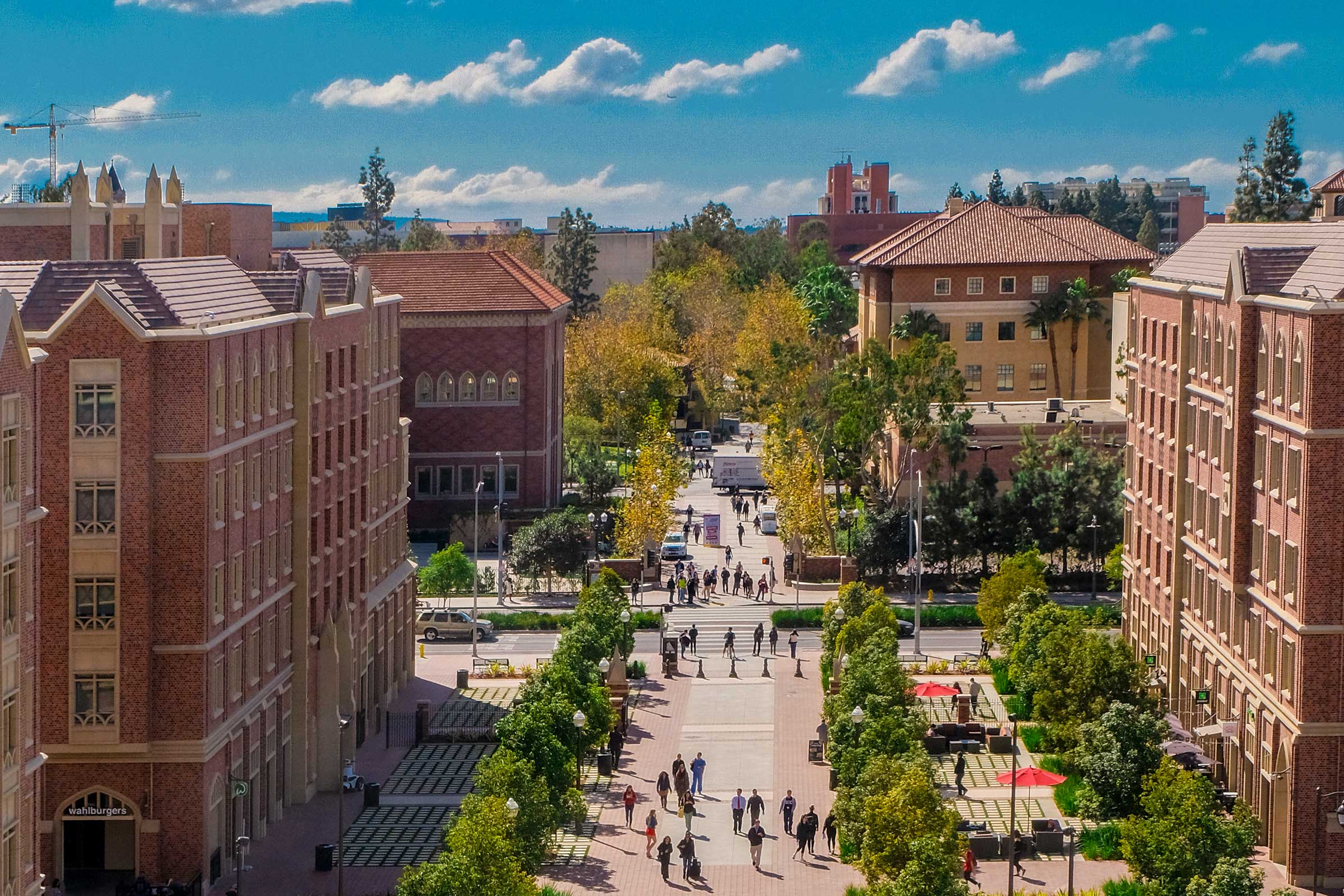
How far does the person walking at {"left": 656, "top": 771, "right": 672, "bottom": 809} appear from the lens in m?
52.0

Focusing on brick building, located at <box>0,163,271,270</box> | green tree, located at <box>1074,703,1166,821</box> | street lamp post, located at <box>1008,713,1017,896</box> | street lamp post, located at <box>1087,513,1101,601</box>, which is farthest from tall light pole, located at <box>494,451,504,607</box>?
green tree, located at <box>1074,703,1166,821</box>

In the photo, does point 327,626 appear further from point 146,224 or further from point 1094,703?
point 1094,703

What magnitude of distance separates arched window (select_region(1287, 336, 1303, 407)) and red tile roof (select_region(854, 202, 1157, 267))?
69.4 m

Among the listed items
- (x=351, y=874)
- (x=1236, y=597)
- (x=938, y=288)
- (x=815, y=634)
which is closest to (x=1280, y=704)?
(x=1236, y=597)

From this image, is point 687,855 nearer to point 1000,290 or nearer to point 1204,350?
point 1204,350

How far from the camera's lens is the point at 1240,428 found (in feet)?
163

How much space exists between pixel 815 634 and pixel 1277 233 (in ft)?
92.0

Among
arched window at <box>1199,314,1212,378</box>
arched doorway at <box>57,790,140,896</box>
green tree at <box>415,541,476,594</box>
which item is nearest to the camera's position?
arched doorway at <box>57,790,140,896</box>

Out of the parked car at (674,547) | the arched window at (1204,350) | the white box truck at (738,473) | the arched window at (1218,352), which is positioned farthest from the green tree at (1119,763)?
the white box truck at (738,473)

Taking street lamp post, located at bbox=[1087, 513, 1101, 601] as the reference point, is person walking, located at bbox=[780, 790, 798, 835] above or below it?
below

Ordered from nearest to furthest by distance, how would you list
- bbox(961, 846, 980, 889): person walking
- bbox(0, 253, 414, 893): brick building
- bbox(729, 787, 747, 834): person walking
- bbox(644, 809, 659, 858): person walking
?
bbox(0, 253, 414, 893): brick building
bbox(961, 846, 980, 889): person walking
bbox(644, 809, 659, 858): person walking
bbox(729, 787, 747, 834): person walking

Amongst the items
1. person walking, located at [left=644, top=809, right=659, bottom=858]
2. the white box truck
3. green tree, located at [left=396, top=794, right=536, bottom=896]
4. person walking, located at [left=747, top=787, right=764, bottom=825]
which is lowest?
person walking, located at [left=644, top=809, right=659, bottom=858]

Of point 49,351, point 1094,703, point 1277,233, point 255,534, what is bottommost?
point 1094,703

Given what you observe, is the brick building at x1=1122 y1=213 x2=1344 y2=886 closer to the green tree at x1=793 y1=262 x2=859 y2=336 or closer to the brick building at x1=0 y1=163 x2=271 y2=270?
the brick building at x1=0 y1=163 x2=271 y2=270
